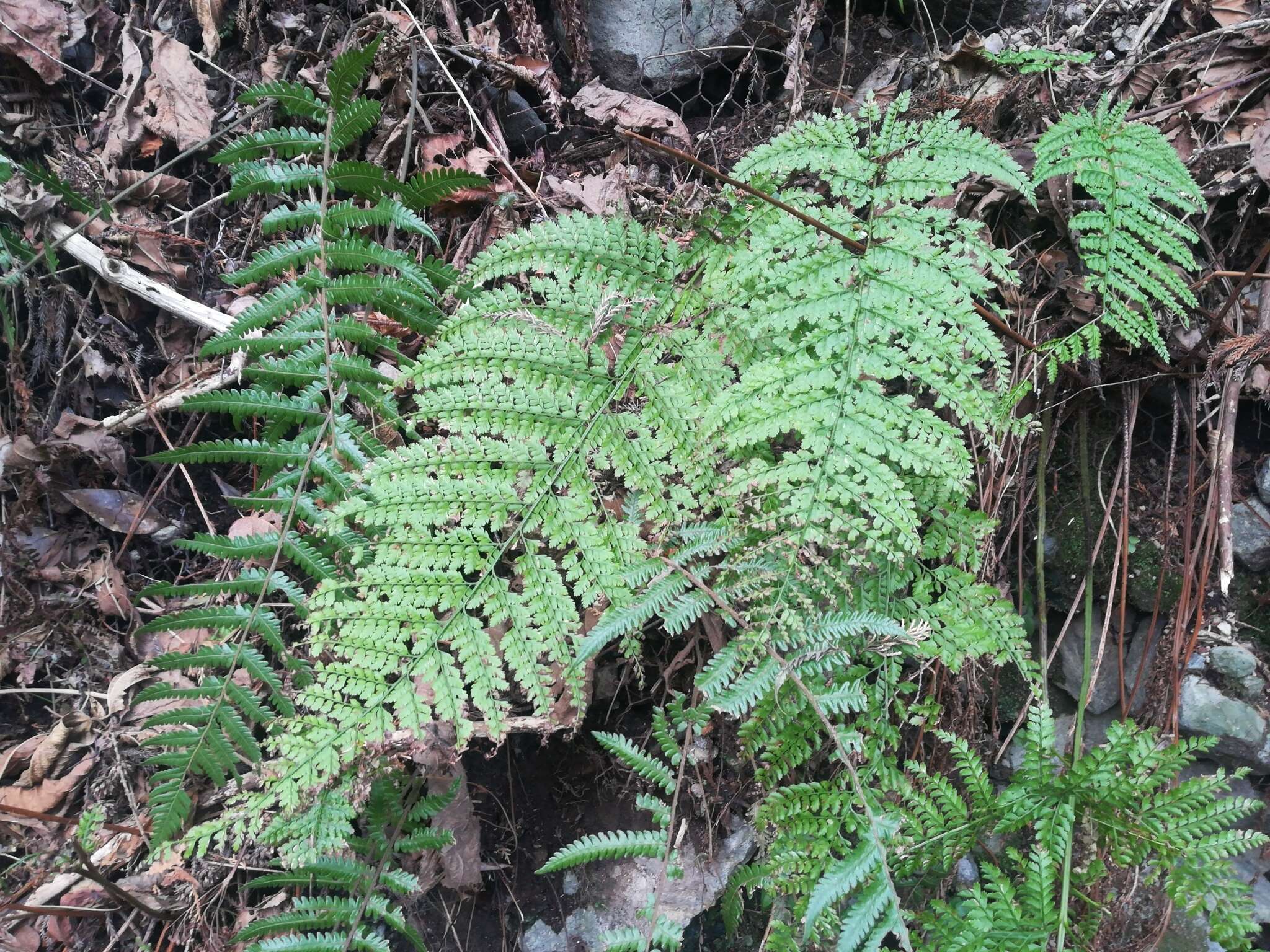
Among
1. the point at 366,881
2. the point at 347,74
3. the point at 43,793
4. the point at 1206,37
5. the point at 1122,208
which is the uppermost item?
the point at 1206,37

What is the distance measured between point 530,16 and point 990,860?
11.9 ft

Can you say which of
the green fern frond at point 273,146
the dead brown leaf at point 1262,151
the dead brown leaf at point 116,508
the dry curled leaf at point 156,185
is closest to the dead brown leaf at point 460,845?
the dead brown leaf at point 116,508

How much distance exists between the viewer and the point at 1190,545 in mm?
2770

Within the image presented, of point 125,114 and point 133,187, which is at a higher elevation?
point 125,114

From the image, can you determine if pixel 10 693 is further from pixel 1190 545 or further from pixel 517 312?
pixel 1190 545

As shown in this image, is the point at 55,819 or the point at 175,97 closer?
the point at 55,819

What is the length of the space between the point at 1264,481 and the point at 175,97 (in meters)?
4.51

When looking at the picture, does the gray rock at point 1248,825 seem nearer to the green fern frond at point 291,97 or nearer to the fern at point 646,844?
the fern at point 646,844

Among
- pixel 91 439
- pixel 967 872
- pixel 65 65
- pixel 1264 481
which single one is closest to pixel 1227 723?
pixel 1264 481

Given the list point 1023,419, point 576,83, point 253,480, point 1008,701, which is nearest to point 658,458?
point 1023,419

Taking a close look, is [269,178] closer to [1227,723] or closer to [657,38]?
[657,38]

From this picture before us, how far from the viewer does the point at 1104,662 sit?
2.86 m

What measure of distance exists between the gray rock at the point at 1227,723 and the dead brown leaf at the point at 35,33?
4946 millimetres

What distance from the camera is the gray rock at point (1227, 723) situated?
2.70 m
